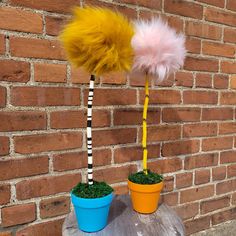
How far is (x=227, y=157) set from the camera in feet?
4.62

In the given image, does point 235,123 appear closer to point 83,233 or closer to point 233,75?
point 233,75

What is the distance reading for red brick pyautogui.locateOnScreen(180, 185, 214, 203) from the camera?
1.30 metres

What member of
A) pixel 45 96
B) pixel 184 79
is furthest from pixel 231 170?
pixel 45 96

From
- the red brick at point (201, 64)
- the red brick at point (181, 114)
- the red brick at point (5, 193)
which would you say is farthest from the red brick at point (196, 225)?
the red brick at point (5, 193)

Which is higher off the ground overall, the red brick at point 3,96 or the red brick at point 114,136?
the red brick at point 3,96

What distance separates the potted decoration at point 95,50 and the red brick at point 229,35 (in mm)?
748

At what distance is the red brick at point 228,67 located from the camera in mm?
1337

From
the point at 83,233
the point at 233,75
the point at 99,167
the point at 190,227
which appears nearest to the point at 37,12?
the point at 99,167

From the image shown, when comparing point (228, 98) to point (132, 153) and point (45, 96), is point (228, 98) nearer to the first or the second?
point (132, 153)

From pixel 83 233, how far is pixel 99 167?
0.33m

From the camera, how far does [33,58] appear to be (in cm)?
93

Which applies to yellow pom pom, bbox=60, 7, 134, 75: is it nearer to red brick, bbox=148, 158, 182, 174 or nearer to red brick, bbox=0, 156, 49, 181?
red brick, bbox=0, 156, 49, 181

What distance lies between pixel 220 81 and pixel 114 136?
0.60 meters

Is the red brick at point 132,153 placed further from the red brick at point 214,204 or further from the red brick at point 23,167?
the red brick at point 214,204
